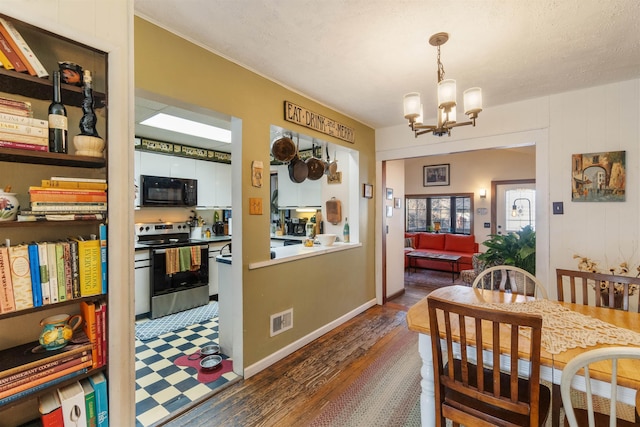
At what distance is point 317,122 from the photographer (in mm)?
2916

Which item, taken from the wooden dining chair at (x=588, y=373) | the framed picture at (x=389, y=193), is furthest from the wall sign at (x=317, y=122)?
the wooden dining chair at (x=588, y=373)

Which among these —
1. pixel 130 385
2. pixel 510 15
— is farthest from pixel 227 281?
pixel 510 15

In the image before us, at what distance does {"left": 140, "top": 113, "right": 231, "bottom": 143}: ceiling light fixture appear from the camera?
10.0 feet

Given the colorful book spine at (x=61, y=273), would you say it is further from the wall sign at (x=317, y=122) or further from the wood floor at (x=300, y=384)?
the wall sign at (x=317, y=122)

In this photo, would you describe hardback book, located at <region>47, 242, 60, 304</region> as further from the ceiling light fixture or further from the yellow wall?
the ceiling light fixture

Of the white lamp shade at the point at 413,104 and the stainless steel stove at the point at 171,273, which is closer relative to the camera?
the white lamp shade at the point at 413,104

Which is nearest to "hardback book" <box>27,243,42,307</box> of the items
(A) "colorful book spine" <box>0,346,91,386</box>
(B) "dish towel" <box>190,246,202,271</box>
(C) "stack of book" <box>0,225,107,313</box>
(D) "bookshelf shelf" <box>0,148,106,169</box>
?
(C) "stack of book" <box>0,225,107,313</box>

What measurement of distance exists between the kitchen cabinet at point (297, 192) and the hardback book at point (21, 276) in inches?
137

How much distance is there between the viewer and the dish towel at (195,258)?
3.77m

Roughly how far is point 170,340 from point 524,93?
434cm

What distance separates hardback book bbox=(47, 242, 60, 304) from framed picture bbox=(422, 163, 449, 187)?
760cm

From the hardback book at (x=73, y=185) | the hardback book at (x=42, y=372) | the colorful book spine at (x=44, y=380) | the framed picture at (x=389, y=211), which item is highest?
the hardback book at (x=73, y=185)

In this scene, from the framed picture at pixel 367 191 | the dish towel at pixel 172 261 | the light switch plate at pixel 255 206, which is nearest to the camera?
the light switch plate at pixel 255 206

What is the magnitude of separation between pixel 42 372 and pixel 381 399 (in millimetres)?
1924
